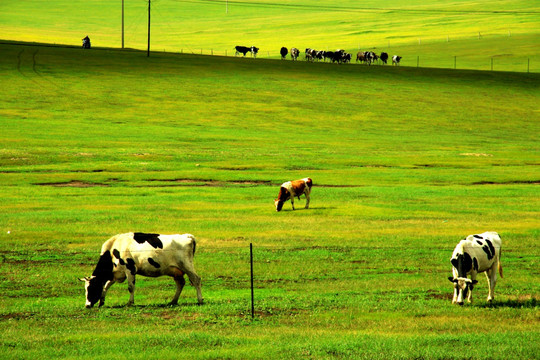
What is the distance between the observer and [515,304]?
15.7m

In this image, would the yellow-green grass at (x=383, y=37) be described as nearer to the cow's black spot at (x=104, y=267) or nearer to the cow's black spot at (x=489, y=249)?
the cow's black spot at (x=489, y=249)

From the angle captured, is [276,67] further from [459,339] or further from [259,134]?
[459,339]

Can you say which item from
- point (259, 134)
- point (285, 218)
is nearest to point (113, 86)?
point (259, 134)

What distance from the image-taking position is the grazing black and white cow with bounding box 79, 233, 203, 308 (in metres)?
15.4

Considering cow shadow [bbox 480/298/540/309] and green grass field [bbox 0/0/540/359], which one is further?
cow shadow [bbox 480/298/540/309]

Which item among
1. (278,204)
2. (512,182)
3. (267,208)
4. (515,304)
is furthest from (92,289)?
(512,182)

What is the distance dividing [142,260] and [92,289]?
120cm

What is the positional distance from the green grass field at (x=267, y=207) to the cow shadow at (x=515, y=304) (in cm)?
12

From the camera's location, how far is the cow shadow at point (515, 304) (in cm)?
1542

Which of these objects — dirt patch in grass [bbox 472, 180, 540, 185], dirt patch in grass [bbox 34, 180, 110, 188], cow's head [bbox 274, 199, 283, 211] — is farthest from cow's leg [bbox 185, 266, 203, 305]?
dirt patch in grass [bbox 472, 180, 540, 185]

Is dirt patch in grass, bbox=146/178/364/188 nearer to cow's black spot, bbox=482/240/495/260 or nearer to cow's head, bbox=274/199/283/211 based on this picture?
cow's head, bbox=274/199/283/211

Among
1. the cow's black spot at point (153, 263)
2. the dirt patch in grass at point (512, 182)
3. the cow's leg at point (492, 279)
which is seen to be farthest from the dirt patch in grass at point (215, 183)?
the cow's black spot at point (153, 263)

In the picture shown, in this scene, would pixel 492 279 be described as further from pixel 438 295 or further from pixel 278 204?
pixel 278 204

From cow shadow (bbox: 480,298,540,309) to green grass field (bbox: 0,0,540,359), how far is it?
0.12m
